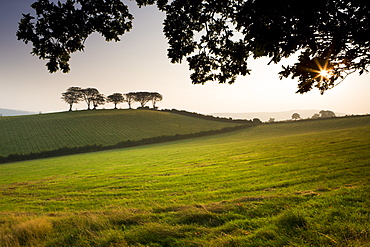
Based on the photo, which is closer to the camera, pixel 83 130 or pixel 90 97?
pixel 83 130

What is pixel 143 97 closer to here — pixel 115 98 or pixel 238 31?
pixel 115 98

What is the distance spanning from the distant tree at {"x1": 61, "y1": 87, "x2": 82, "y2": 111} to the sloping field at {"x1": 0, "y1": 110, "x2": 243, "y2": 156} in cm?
3401

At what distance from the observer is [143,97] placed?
135 meters

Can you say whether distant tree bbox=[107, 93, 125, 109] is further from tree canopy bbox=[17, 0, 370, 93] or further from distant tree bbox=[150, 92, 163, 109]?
tree canopy bbox=[17, 0, 370, 93]

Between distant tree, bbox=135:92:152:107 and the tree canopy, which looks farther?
distant tree, bbox=135:92:152:107

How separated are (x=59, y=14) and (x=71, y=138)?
6057 centimetres

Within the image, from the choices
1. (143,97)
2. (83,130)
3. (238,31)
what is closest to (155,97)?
(143,97)

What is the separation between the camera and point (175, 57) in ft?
29.8

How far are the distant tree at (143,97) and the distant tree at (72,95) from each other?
3188 cm

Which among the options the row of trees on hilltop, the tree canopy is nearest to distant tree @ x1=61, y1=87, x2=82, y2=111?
the row of trees on hilltop

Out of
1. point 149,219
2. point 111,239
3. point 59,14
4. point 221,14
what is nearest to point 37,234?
point 111,239

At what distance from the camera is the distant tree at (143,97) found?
133700 millimetres

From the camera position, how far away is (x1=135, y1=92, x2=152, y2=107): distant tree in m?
134

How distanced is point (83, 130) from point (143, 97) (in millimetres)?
66785
